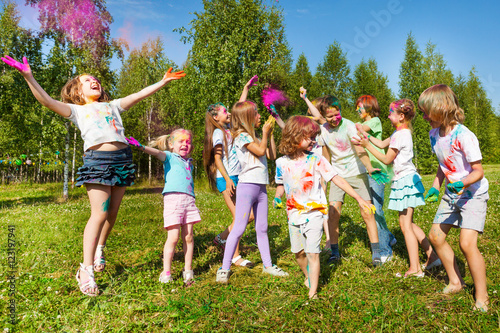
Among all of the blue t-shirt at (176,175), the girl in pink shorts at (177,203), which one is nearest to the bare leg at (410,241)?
the girl in pink shorts at (177,203)

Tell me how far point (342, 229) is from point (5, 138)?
1692 cm

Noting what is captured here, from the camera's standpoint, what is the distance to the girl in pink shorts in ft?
13.8

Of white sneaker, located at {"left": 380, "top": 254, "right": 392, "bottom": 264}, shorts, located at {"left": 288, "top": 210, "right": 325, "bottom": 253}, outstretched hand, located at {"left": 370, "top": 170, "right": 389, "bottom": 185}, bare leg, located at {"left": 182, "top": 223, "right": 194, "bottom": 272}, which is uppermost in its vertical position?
outstretched hand, located at {"left": 370, "top": 170, "right": 389, "bottom": 185}

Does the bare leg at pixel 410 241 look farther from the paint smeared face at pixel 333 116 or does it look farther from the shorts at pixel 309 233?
the paint smeared face at pixel 333 116

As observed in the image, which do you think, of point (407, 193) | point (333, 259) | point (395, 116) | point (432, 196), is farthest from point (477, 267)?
point (395, 116)

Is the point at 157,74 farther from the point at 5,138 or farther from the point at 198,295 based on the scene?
the point at 198,295

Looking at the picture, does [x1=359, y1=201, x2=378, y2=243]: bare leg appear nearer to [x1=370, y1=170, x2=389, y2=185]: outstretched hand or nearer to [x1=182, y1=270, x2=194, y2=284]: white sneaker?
[x1=370, y1=170, x2=389, y2=185]: outstretched hand

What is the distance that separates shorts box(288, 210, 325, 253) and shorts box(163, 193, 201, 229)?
1412 millimetres

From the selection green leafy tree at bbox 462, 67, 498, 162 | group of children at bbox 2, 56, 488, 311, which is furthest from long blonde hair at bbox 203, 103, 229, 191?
green leafy tree at bbox 462, 67, 498, 162

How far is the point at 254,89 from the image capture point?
19.7 metres

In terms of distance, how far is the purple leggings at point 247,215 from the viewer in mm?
4320

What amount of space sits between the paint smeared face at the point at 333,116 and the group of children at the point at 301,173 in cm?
2

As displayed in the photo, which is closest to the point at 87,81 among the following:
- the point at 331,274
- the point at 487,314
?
the point at 331,274

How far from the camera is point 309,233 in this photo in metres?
3.67
